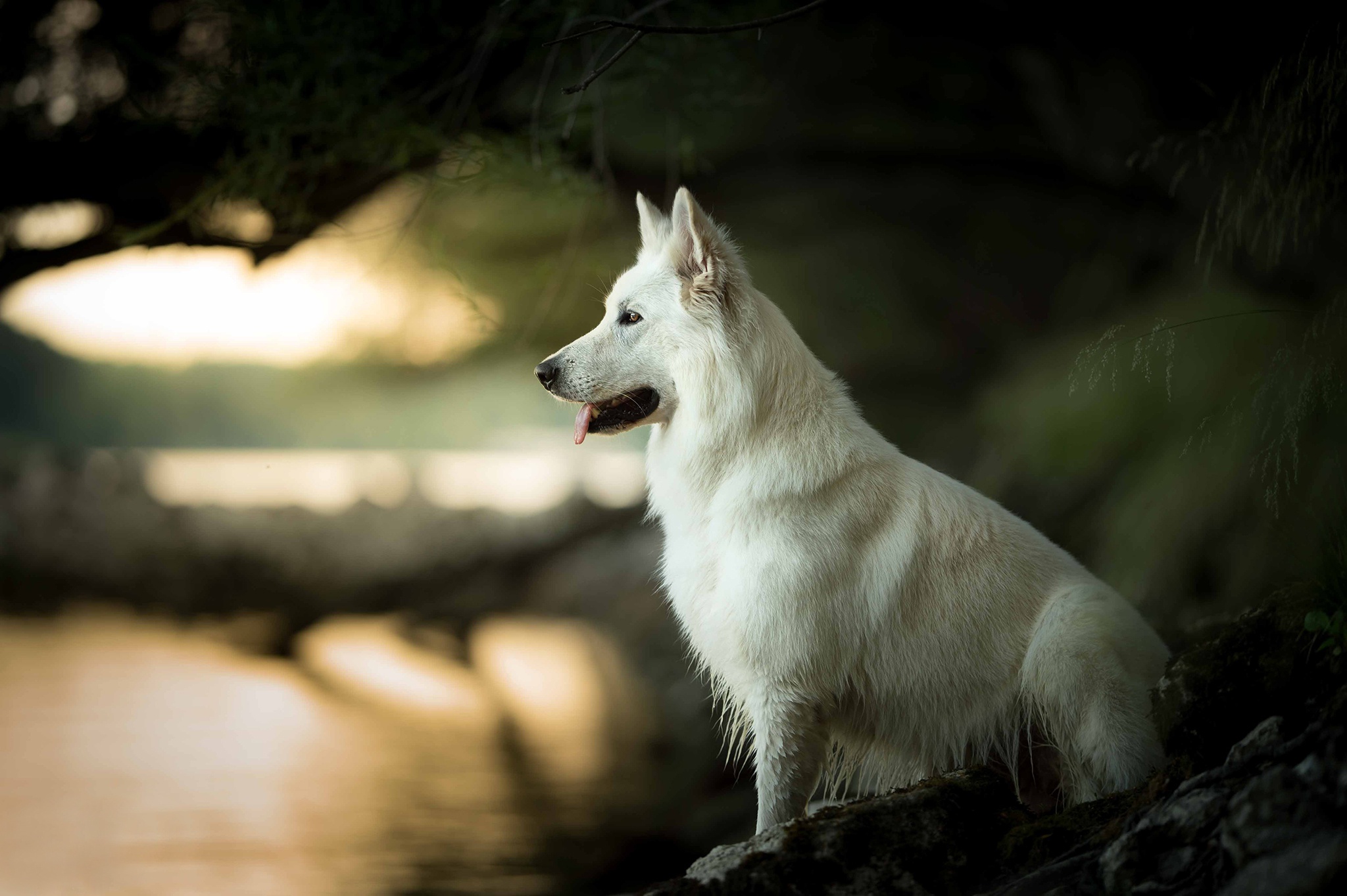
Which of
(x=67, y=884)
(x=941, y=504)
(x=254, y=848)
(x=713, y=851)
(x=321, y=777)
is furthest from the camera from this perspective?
(x=321, y=777)

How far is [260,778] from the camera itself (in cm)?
517

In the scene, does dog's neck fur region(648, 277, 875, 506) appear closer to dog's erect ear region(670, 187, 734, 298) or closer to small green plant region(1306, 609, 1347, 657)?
dog's erect ear region(670, 187, 734, 298)

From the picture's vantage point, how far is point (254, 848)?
430 cm

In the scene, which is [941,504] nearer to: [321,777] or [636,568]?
[321,777]

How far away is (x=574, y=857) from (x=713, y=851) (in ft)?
7.14

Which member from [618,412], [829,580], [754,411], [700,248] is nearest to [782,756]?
[829,580]

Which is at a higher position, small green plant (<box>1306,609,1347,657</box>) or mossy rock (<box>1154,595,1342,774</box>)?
small green plant (<box>1306,609,1347,657</box>)

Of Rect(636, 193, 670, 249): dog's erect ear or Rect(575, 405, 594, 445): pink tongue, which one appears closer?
Rect(575, 405, 594, 445): pink tongue

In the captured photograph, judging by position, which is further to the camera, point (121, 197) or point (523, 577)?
point (523, 577)

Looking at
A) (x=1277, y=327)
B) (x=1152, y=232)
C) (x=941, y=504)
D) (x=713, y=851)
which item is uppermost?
(x=1152, y=232)

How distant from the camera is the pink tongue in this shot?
2.92 m

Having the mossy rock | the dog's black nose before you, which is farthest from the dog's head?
the mossy rock

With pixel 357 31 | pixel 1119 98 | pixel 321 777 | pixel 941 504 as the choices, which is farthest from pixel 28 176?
pixel 1119 98

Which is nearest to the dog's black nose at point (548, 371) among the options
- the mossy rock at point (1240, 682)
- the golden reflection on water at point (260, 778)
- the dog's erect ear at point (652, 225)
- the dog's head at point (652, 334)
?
the dog's head at point (652, 334)
